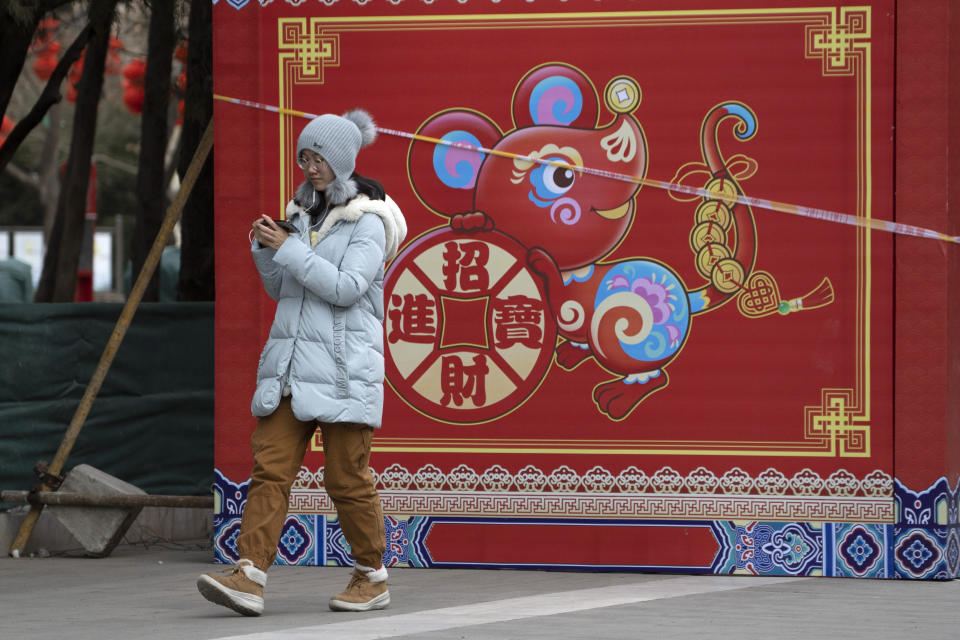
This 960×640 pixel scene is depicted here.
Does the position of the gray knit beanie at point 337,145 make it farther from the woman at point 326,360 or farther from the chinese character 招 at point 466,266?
the chinese character 招 at point 466,266

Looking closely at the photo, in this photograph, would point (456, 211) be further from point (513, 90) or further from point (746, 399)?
point (746, 399)

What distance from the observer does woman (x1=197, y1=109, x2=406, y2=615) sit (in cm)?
617

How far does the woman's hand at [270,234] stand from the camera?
621 cm

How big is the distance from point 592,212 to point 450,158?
0.75 m

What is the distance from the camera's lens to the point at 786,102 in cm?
752

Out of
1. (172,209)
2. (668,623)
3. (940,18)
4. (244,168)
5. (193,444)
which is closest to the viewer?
(668,623)

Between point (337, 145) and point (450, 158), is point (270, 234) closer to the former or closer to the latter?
point (337, 145)

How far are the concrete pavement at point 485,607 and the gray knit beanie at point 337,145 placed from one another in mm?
1700

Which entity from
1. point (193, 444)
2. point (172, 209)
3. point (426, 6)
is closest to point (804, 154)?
point (426, 6)

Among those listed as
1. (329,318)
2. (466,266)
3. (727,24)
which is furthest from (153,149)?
(329,318)

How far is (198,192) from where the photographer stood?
11711mm

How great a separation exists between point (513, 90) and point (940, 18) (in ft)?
6.63

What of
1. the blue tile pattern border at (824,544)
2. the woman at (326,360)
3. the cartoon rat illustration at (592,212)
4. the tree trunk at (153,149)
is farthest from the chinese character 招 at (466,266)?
the tree trunk at (153,149)

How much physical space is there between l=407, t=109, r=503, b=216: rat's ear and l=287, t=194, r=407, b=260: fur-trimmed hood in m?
1.22
